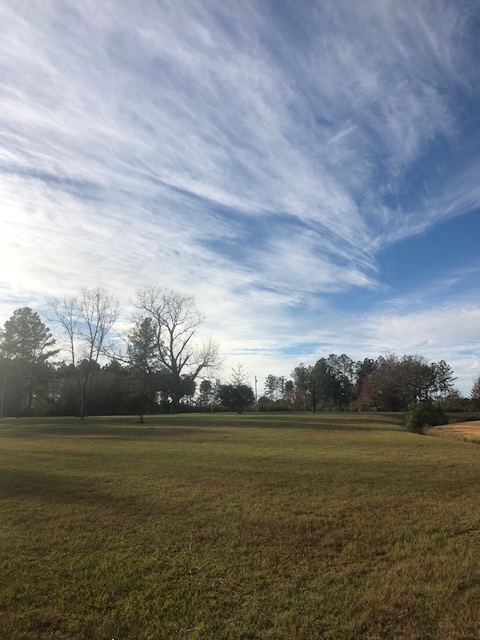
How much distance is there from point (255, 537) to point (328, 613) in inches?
82.7

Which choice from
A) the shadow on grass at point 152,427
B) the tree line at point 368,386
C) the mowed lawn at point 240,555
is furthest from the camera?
the tree line at point 368,386

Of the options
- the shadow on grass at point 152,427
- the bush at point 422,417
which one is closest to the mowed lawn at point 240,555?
the shadow on grass at point 152,427

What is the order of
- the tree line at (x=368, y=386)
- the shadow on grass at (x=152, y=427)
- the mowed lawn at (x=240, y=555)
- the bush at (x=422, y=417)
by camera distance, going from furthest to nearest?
the tree line at (x=368, y=386), the bush at (x=422, y=417), the shadow on grass at (x=152, y=427), the mowed lawn at (x=240, y=555)

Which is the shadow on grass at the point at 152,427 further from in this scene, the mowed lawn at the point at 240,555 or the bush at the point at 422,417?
the mowed lawn at the point at 240,555

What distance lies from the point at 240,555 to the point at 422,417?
27.9 metres

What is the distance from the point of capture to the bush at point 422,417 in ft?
97.3

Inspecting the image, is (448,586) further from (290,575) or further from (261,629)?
(261,629)

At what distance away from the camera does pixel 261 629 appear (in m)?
3.71

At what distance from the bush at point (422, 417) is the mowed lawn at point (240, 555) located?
20004 millimetres

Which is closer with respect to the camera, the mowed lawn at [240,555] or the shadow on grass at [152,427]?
the mowed lawn at [240,555]

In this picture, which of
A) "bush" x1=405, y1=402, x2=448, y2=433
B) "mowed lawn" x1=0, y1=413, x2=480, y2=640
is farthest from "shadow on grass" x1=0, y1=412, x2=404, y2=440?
"mowed lawn" x1=0, y1=413, x2=480, y2=640

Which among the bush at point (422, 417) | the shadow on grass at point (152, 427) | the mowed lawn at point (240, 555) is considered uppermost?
the bush at point (422, 417)

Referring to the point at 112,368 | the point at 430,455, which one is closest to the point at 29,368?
the point at 112,368

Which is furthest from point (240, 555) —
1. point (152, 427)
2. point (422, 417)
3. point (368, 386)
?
point (368, 386)
